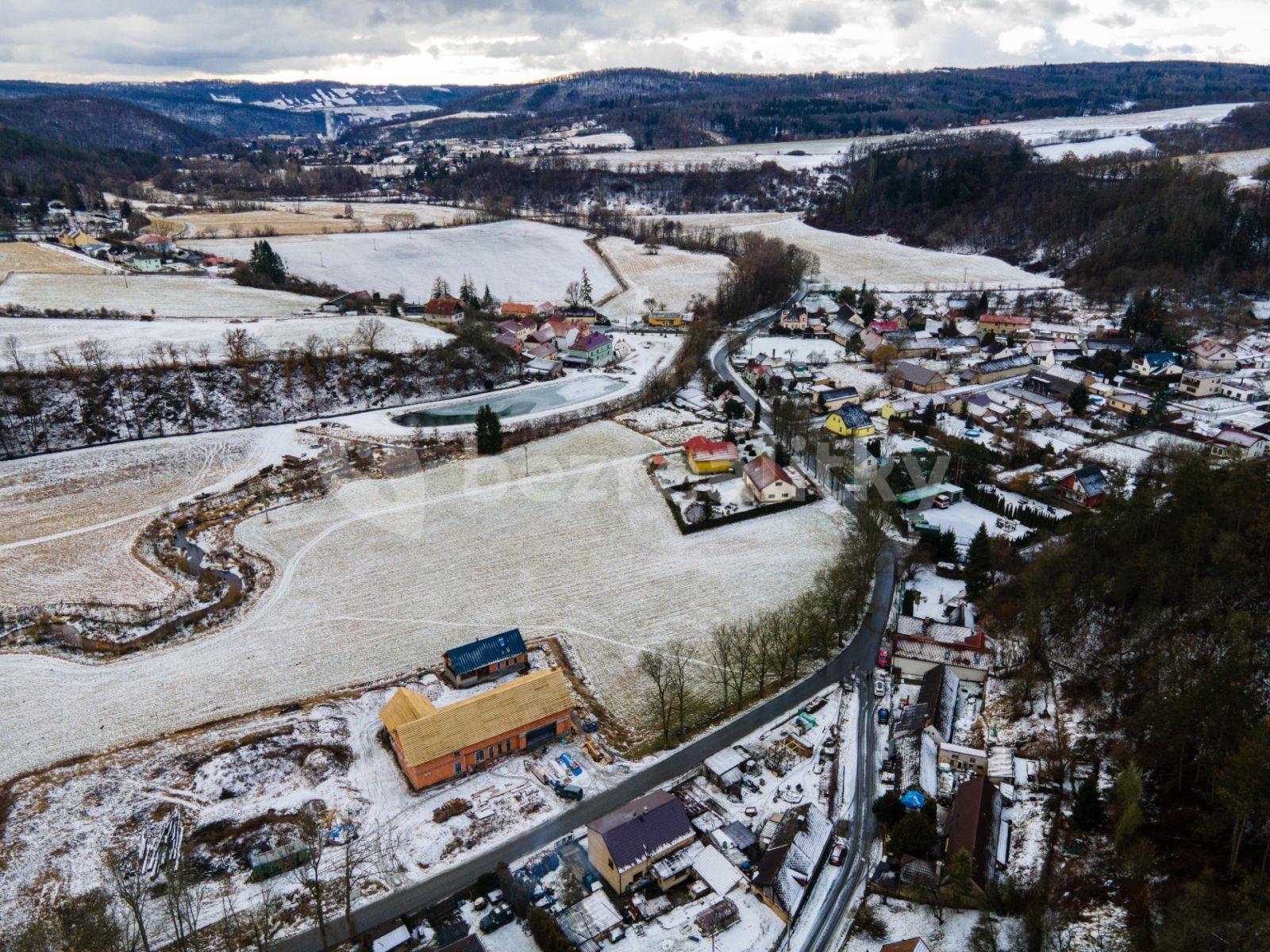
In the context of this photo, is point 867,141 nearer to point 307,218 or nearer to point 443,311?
point 307,218

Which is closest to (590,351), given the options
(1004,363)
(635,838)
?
(1004,363)

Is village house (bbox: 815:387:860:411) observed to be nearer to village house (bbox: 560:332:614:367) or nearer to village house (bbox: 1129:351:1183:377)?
village house (bbox: 560:332:614:367)

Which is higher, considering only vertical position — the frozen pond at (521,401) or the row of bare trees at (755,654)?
the frozen pond at (521,401)

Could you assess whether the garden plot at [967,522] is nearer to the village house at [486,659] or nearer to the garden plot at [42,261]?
the village house at [486,659]

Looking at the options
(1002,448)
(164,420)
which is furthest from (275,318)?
(1002,448)

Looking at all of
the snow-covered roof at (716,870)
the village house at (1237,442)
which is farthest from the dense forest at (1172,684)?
the village house at (1237,442)

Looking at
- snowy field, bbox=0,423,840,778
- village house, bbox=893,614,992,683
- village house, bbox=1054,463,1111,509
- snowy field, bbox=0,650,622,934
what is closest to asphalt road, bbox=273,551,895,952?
snowy field, bbox=0,650,622,934
